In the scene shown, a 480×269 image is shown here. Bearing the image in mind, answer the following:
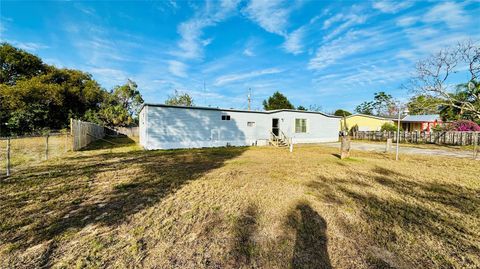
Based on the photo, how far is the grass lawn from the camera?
2.51 metres

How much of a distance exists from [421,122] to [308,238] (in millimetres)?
33091

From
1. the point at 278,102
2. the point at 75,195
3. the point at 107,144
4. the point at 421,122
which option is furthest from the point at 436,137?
the point at 107,144

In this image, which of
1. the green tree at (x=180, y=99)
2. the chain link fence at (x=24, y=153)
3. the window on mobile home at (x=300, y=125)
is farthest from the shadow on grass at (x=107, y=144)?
the green tree at (x=180, y=99)

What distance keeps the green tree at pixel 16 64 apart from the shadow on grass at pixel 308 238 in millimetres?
34772

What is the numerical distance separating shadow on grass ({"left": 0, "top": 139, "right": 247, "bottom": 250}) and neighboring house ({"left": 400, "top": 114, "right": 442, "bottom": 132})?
30.9 metres

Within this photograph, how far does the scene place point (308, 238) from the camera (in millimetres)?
2938

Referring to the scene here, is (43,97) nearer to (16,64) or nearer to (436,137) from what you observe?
(16,64)

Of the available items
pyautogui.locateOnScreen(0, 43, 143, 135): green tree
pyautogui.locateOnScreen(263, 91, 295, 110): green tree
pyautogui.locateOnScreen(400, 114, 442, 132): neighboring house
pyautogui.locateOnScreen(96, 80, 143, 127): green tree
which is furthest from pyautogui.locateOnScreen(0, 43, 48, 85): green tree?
pyautogui.locateOnScreen(400, 114, 442, 132): neighboring house

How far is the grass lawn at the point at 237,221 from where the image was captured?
8.24ft

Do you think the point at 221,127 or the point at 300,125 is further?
the point at 300,125

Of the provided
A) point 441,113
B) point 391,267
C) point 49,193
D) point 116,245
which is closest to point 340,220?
point 391,267

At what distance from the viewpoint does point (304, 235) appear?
3023mm

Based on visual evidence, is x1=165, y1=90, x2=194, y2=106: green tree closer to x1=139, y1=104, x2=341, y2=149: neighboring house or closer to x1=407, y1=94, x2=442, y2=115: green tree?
x1=139, y1=104, x2=341, y2=149: neighboring house

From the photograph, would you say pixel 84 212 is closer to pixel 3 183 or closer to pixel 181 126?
pixel 3 183
